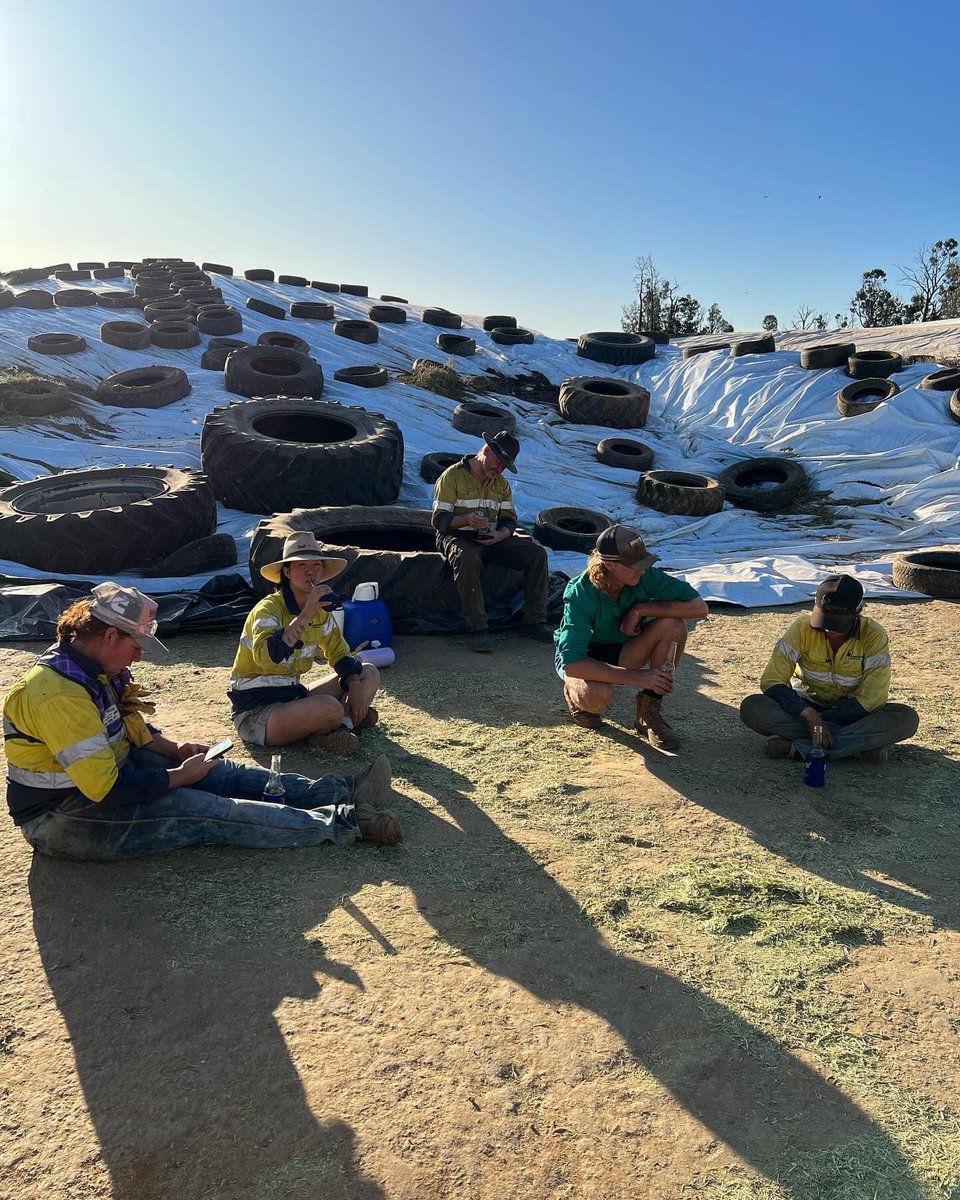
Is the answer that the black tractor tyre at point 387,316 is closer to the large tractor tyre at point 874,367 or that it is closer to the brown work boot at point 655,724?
the large tractor tyre at point 874,367

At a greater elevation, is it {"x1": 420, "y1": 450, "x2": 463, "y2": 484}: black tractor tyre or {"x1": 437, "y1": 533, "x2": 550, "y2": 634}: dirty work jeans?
{"x1": 420, "y1": 450, "x2": 463, "y2": 484}: black tractor tyre

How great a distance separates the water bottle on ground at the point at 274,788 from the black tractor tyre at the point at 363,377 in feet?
37.6

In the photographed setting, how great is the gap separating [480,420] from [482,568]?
7.11 meters

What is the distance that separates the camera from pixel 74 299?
17594 millimetres

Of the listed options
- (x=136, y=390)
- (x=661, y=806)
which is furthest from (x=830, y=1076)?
(x=136, y=390)

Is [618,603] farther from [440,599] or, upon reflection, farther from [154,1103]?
[154,1103]

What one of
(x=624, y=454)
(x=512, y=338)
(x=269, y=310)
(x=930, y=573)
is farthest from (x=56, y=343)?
(x=930, y=573)

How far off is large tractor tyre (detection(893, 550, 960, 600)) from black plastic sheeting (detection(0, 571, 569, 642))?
3.40m

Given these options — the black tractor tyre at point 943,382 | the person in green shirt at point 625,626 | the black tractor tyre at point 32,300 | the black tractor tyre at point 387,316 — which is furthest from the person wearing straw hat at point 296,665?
the black tractor tyre at point 387,316

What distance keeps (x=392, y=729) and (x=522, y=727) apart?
2.55 feet

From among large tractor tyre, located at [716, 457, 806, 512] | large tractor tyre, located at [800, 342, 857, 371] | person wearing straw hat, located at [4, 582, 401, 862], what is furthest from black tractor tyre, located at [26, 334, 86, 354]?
large tractor tyre, located at [800, 342, 857, 371]

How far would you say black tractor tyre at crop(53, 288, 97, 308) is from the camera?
688 inches

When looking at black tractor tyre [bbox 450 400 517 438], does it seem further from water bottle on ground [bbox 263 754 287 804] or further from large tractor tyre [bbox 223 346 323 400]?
water bottle on ground [bbox 263 754 287 804]

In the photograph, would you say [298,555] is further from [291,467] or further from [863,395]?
[863,395]
